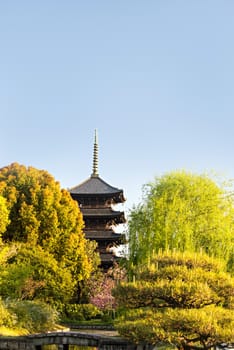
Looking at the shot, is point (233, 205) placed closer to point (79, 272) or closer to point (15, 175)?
point (79, 272)

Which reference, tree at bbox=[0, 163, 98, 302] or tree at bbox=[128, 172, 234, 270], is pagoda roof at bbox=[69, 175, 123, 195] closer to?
tree at bbox=[0, 163, 98, 302]

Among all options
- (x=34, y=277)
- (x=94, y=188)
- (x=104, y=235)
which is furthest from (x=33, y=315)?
(x=94, y=188)

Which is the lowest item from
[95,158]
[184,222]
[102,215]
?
[184,222]

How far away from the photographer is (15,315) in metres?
18.2

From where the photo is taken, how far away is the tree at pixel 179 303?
10.7 metres

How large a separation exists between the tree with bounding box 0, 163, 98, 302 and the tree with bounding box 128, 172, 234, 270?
20.2 feet

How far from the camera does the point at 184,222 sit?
18500mm

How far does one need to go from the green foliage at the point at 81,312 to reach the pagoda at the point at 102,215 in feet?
24.7

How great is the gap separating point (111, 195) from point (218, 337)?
2991cm

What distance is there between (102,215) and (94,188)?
3.29 metres

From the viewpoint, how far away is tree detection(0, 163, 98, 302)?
25.6 meters

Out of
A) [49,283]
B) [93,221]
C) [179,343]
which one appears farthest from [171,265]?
[93,221]

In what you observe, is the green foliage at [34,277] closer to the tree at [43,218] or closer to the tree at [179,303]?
the tree at [43,218]

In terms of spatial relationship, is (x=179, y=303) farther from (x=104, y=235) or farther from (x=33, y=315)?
(x=104, y=235)
